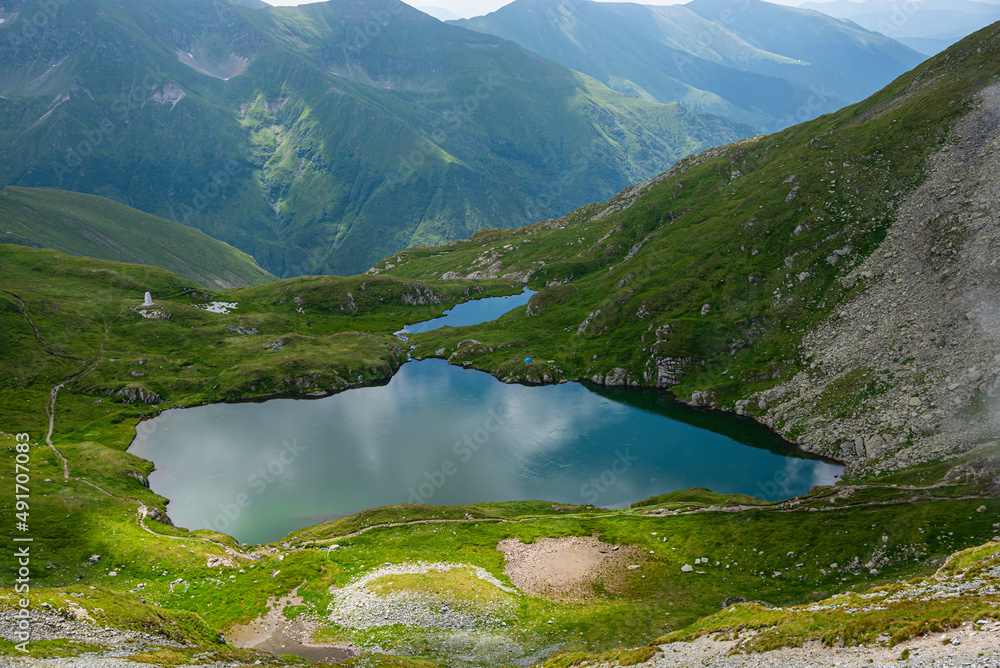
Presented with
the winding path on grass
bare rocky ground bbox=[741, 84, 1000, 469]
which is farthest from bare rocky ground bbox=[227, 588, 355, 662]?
bare rocky ground bbox=[741, 84, 1000, 469]

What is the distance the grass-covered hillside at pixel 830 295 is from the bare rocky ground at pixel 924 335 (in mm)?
264

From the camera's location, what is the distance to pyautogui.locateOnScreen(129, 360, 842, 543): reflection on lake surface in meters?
87.5

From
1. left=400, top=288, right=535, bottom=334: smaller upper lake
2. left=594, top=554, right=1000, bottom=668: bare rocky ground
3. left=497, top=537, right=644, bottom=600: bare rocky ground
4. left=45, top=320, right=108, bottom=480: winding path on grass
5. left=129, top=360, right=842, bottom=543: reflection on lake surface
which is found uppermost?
left=400, top=288, right=535, bottom=334: smaller upper lake

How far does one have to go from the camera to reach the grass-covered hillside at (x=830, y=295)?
84750mm

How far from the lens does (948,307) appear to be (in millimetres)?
88438

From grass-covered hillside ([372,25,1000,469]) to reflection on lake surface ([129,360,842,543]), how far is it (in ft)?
28.8

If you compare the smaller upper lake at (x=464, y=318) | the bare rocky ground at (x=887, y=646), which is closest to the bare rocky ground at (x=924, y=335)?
the bare rocky ground at (x=887, y=646)

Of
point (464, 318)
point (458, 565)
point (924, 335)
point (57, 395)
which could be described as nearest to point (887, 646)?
point (458, 565)

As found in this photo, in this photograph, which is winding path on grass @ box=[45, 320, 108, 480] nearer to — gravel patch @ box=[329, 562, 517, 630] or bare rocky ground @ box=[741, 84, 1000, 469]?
gravel patch @ box=[329, 562, 517, 630]

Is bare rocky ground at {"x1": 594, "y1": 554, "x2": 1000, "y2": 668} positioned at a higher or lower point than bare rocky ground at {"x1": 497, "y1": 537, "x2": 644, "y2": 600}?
higher

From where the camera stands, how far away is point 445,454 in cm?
10425

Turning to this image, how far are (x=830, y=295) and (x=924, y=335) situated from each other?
2302 cm

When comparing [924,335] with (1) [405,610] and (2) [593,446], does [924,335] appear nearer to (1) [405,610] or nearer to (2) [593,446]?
(2) [593,446]

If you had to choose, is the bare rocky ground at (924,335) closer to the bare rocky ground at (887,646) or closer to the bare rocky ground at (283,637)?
the bare rocky ground at (887,646)
